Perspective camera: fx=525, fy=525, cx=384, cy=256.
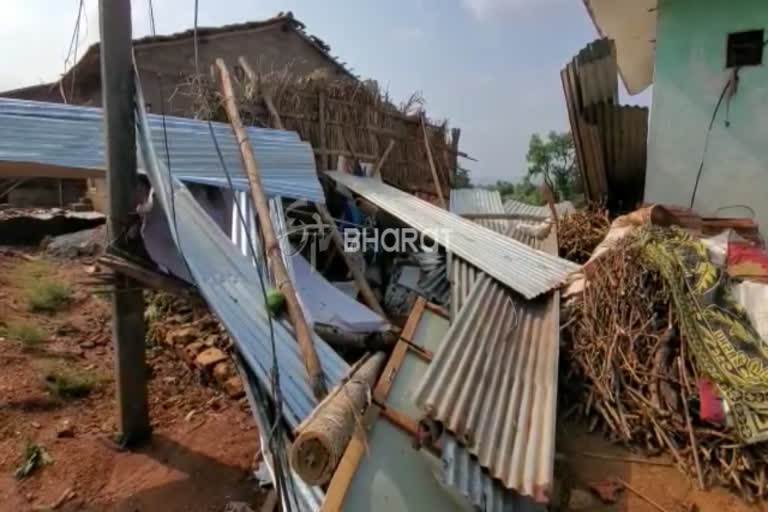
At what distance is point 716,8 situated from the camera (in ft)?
19.8

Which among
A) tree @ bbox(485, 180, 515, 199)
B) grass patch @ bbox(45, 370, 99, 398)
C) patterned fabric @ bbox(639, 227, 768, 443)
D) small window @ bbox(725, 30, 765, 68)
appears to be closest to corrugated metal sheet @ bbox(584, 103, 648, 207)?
small window @ bbox(725, 30, 765, 68)

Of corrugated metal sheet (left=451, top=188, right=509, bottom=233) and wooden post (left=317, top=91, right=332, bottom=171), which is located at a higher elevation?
wooden post (left=317, top=91, right=332, bottom=171)

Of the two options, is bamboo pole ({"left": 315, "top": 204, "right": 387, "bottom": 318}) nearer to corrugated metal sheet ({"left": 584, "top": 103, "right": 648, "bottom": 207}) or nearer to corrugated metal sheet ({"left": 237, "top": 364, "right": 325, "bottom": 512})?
corrugated metal sheet ({"left": 237, "top": 364, "right": 325, "bottom": 512})

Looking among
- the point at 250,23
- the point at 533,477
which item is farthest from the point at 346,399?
the point at 250,23

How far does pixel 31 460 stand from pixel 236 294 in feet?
6.09

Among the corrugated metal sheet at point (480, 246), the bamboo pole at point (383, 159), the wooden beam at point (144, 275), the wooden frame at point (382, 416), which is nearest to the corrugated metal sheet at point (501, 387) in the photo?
the wooden frame at point (382, 416)

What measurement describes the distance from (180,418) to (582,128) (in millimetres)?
5907

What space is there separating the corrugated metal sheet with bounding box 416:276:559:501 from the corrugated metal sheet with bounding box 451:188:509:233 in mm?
3233

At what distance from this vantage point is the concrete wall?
5898mm

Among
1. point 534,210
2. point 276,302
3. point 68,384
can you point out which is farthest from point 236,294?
point 534,210

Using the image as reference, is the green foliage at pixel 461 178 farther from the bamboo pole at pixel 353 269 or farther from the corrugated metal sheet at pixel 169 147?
the corrugated metal sheet at pixel 169 147

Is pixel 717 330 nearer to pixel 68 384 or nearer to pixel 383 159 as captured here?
pixel 68 384

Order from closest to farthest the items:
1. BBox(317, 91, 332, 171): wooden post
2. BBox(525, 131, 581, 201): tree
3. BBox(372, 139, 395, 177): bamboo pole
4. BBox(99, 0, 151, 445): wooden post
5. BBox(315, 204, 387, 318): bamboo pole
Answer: BBox(99, 0, 151, 445): wooden post < BBox(315, 204, 387, 318): bamboo pole < BBox(317, 91, 332, 171): wooden post < BBox(372, 139, 395, 177): bamboo pole < BBox(525, 131, 581, 201): tree

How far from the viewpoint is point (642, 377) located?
147 inches
